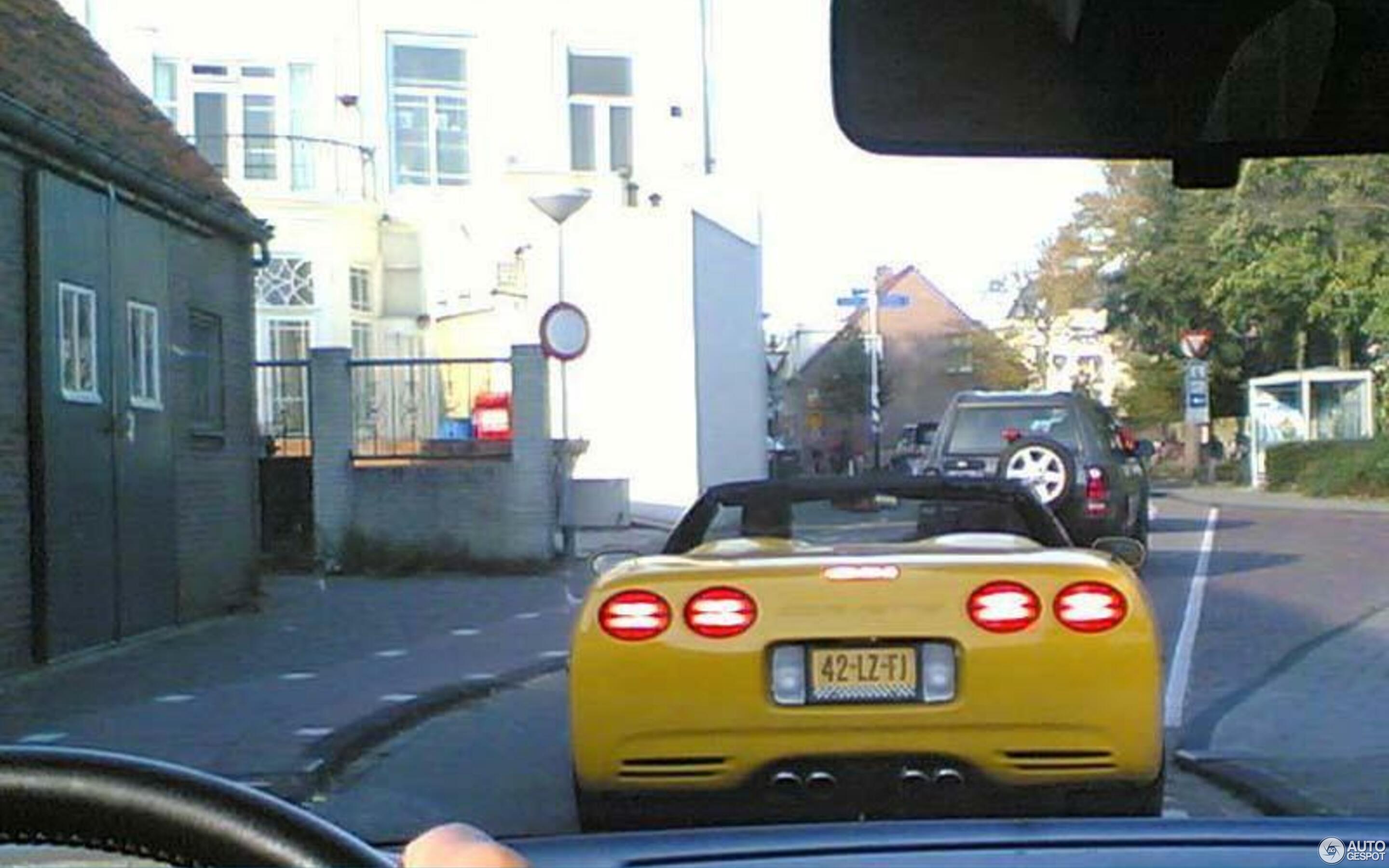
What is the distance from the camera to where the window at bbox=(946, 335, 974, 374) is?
28719mm

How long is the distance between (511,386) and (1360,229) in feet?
54.7

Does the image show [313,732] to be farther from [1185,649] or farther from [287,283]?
[287,283]

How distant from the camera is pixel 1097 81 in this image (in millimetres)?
2678

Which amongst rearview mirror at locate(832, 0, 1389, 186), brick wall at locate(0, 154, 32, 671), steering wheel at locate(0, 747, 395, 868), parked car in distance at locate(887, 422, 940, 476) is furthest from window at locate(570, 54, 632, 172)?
steering wheel at locate(0, 747, 395, 868)

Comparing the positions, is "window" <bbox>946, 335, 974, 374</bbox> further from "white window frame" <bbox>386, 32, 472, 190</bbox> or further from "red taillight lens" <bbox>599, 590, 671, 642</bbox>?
"red taillight lens" <bbox>599, 590, 671, 642</bbox>

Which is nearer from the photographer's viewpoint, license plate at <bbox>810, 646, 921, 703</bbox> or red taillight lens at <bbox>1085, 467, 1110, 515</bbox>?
license plate at <bbox>810, 646, 921, 703</bbox>

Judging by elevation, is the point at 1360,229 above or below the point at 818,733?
above

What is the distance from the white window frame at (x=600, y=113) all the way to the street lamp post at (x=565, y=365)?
10062 millimetres

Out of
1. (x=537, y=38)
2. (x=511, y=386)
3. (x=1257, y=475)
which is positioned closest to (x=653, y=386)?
(x=537, y=38)

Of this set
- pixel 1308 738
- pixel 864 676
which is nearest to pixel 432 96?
pixel 1308 738

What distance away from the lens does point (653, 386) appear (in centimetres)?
2986

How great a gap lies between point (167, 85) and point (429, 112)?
4296 millimetres

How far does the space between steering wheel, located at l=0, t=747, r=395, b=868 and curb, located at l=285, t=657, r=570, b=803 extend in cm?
549

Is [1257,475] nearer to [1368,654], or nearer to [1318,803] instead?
[1368,654]
